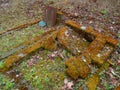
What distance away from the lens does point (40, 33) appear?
19.6ft

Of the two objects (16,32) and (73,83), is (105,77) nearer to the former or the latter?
(73,83)

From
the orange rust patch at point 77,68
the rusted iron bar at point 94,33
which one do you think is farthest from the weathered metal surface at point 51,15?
the orange rust patch at point 77,68

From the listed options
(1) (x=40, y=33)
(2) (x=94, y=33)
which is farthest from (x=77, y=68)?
(1) (x=40, y=33)

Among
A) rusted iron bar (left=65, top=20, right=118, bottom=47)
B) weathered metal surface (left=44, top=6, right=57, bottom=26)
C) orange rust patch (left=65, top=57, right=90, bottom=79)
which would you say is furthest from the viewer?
weathered metal surface (left=44, top=6, right=57, bottom=26)

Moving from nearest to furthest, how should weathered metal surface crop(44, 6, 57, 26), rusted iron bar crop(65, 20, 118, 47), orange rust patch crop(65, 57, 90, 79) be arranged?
1. orange rust patch crop(65, 57, 90, 79)
2. rusted iron bar crop(65, 20, 118, 47)
3. weathered metal surface crop(44, 6, 57, 26)

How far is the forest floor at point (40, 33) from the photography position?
12.9 ft

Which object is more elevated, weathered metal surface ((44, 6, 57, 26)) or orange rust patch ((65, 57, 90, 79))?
weathered metal surface ((44, 6, 57, 26))

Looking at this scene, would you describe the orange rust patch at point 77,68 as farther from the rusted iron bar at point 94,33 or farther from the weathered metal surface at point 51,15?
the weathered metal surface at point 51,15

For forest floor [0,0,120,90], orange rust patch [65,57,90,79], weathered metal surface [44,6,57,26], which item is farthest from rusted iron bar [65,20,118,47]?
orange rust patch [65,57,90,79]

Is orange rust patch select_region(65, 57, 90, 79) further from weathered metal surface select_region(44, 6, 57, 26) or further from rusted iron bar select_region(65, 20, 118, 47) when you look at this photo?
weathered metal surface select_region(44, 6, 57, 26)

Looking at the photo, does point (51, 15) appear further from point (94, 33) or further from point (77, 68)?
point (77, 68)

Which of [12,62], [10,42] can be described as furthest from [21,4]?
[12,62]

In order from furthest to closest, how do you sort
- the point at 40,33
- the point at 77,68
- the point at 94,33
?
the point at 40,33 → the point at 94,33 → the point at 77,68

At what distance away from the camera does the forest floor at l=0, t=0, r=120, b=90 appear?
3.94 m
